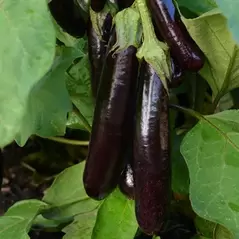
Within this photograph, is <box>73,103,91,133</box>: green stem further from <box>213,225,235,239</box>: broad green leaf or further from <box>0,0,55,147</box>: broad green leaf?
<box>0,0,55,147</box>: broad green leaf

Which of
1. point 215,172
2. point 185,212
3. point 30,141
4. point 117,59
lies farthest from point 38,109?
point 30,141

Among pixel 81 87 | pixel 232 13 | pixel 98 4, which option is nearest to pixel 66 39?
pixel 81 87

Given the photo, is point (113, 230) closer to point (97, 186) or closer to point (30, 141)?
point (97, 186)

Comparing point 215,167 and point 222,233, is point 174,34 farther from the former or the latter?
point 222,233

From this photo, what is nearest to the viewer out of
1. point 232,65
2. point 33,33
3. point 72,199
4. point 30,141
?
point 33,33

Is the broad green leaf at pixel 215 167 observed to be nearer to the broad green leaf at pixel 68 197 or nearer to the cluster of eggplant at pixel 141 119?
the cluster of eggplant at pixel 141 119
